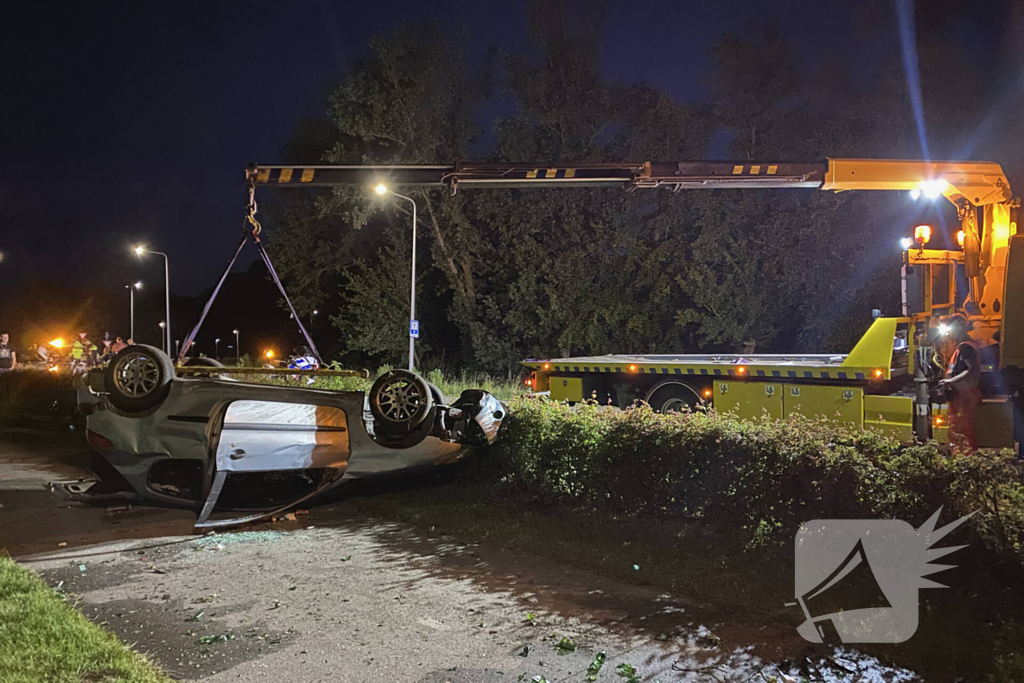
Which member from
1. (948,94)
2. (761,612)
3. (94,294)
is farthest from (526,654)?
(94,294)

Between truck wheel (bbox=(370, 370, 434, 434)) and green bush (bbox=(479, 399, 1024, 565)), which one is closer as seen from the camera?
green bush (bbox=(479, 399, 1024, 565))

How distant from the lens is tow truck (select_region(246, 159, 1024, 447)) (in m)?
8.10

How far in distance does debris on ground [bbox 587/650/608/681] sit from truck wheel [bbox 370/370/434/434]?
3.48m

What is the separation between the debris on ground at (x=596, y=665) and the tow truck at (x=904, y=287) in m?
5.30

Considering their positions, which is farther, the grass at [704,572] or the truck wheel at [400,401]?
the truck wheel at [400,401]

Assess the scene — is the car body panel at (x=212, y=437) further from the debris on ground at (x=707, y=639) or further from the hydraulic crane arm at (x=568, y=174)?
the debris on ground at (x=707, y=639)

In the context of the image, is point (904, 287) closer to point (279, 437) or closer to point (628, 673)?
point (628, 673)

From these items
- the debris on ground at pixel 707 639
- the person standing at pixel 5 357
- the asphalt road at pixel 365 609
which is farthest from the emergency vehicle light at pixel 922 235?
the person standing at pixel 5 357

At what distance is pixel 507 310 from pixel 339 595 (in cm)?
2246

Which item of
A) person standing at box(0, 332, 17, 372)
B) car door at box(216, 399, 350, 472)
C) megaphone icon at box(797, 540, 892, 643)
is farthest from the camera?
person standing at box(0, 332, 17, 372)

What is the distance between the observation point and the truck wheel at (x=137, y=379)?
23.0 ft

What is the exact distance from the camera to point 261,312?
267 ft

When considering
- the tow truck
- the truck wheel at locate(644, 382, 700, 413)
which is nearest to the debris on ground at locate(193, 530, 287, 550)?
the tow truck

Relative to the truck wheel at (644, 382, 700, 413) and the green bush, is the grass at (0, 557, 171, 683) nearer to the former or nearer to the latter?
the green bush
